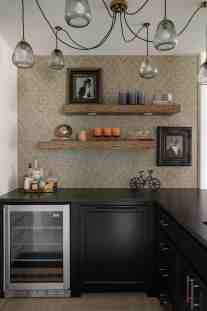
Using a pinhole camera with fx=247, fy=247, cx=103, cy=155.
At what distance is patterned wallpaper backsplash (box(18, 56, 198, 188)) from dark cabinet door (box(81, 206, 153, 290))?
28.0 inches

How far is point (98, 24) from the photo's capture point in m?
2.39

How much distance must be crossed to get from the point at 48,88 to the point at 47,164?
0.94m

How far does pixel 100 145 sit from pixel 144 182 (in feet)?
2.39

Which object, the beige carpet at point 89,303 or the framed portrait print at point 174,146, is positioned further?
the framed portrait print at point 174,146

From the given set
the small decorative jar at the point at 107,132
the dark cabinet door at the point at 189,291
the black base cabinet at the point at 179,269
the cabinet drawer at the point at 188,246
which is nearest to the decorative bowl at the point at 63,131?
the small decorative jar at the point at 107,132

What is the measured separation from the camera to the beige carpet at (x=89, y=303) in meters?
2.28

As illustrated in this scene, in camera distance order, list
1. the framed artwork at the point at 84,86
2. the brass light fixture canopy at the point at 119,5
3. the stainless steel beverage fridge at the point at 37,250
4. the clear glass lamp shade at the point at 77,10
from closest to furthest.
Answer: the clear glass lamp shade at the point at 77,10 → the brass light fixture canopy at the point at 119,5 → the stainless steel beverage fridge at the point at 37,250 → the framed artwork at the point at 84,86

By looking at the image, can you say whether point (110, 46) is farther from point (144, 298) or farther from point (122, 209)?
point (144, 298)

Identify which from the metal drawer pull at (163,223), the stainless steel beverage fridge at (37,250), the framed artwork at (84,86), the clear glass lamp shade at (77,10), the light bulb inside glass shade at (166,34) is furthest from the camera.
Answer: the framed artwork at (84,86)

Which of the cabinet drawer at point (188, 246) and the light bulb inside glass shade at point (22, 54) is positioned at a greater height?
the light bulb inside glass shade at point (22, 54)

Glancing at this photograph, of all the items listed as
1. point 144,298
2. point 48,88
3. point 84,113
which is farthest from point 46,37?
point 144,298

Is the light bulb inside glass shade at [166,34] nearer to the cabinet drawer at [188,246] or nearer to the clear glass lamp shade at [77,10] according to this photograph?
the clear glass lamp shade at [77,10]

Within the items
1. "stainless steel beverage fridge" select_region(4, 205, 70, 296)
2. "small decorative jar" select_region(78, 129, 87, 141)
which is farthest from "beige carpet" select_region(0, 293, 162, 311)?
"small decorative jar" select_region(78, 129, 87, 141)

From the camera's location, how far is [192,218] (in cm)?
166
